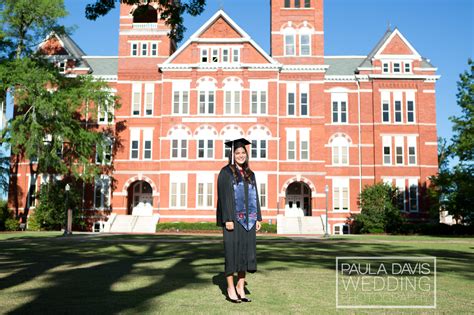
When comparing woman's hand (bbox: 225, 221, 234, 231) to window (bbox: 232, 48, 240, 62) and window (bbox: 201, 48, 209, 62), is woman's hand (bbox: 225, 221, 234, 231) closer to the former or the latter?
window (bbox: 232, 48, 240, 62)

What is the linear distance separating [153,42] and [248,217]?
127 feet

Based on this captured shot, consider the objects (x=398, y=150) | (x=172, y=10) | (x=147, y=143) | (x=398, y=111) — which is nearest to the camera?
(x=172, y=10)

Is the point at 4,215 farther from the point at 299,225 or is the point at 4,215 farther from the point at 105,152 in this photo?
the point at 299,225

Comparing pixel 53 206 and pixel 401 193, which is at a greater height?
pixel 401 193

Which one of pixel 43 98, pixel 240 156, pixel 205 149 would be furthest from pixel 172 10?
pixel 205 149

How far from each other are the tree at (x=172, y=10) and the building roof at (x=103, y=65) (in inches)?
1282

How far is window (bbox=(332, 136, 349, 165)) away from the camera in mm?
44375

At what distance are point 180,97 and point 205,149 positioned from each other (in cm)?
515

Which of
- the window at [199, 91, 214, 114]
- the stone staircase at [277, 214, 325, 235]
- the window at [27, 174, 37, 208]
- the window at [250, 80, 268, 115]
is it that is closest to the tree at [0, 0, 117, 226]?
the window at [27, 174, 37, 208]

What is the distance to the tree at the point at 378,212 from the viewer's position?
39500mm

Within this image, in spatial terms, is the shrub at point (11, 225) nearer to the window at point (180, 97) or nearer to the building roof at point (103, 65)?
the building roof at point (103, 65)

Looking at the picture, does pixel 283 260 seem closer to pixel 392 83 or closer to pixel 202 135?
pixel 202 135

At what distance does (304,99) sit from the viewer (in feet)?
139

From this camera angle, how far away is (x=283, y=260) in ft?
45.5
